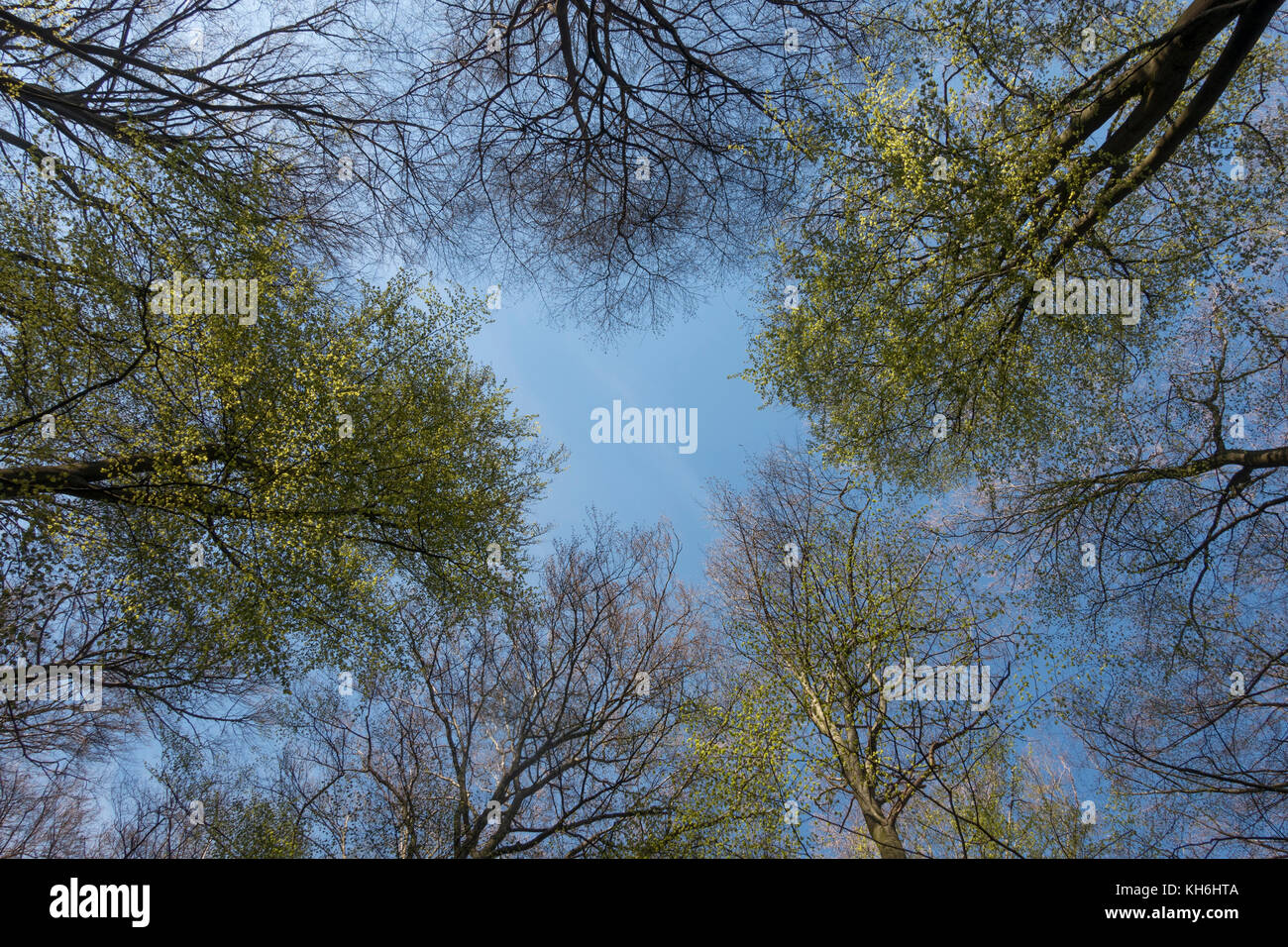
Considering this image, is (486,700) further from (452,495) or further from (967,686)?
(967,686)

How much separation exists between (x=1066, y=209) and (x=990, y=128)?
4.94 feet

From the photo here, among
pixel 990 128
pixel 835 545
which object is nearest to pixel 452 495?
pixel 835 545

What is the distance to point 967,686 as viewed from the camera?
823 centimetres

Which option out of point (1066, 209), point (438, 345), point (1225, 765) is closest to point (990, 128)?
point (1066, 209)

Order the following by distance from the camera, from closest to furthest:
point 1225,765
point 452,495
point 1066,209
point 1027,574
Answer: point 1066,209 < point 452,495 < point 1225,765 < point 1027,574

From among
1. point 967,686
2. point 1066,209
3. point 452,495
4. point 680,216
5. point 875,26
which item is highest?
point 875,26

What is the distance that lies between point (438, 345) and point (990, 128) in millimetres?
8537
